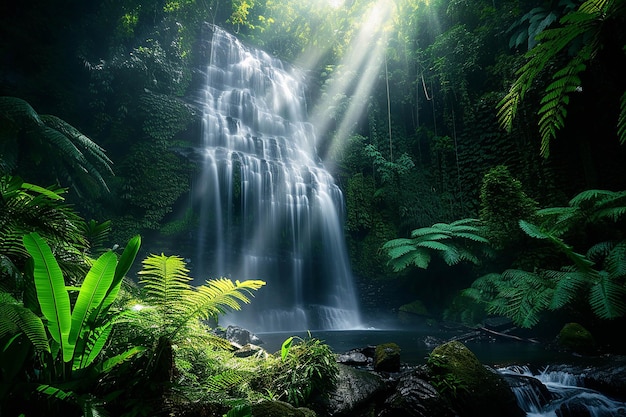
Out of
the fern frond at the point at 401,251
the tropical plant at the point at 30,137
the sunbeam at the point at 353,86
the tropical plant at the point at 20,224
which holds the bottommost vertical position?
the tropical plant at the point at 20,224

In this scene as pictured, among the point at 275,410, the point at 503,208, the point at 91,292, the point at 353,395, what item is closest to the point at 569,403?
the point at 353,395

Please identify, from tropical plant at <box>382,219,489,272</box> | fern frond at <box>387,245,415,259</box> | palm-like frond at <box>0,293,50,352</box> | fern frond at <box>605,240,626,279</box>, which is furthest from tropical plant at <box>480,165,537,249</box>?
palm-like frond at <box>0,293,50,352</box>

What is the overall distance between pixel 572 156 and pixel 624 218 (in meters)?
3.58

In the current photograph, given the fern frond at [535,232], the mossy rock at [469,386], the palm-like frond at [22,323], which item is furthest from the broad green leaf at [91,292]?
the fern frond at [535,232]

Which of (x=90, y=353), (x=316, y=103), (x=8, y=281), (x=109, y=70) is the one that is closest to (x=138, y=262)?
(x=109, y=70)

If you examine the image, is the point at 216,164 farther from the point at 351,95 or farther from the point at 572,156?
the point at 572,156

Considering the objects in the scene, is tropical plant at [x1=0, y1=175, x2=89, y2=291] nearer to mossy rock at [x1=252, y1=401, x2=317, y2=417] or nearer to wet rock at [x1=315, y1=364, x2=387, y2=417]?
mossy rock at [x1=252, y1=401, x2=317, y2=417]

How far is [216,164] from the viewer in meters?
11.0

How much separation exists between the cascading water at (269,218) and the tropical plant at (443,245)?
3384mm

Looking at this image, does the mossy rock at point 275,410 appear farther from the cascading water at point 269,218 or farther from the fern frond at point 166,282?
the cascading water at point 269,218

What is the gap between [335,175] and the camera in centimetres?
1459

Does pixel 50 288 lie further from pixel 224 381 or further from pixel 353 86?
pixel 353 86

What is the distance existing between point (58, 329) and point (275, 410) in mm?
1414

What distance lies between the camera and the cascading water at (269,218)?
10.9 metres
